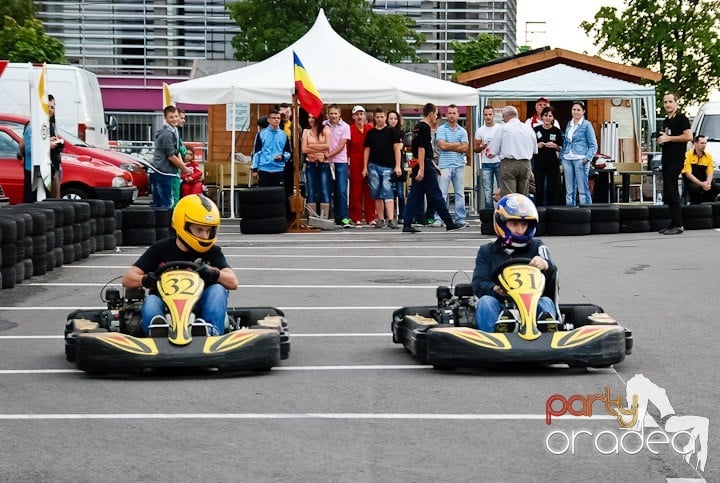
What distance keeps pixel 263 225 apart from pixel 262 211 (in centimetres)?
24

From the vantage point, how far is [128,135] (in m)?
60.9

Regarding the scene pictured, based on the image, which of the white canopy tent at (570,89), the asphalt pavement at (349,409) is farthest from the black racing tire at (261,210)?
the asphalt pavement at (349,409)

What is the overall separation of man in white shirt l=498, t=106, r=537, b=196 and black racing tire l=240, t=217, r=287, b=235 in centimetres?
351

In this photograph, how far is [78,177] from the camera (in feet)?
75.9

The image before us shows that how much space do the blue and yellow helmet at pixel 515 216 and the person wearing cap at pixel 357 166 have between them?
13828 mm

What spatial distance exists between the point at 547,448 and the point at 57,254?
10.6 metres

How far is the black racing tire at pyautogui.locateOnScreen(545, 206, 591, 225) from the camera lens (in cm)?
2117

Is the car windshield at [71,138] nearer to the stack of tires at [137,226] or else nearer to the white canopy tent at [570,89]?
the stack of tires at [137,226]

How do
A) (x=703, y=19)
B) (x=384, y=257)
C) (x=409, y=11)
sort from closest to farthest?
(x=384, y=257)
(x=703, y=19)
(x=409, y=11)

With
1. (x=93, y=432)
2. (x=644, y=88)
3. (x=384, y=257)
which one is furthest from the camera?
(x=644, y=88)

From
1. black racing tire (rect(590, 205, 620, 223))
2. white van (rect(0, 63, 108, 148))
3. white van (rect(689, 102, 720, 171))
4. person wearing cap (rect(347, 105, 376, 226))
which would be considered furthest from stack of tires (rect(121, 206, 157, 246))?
white van (rect(689, 102, 720, 171))

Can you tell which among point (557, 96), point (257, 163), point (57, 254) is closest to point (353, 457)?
point (57, 254)

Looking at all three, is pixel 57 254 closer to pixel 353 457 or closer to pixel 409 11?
pixel 353 457

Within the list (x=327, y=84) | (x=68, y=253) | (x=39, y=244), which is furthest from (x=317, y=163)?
(x=39, y=244)
